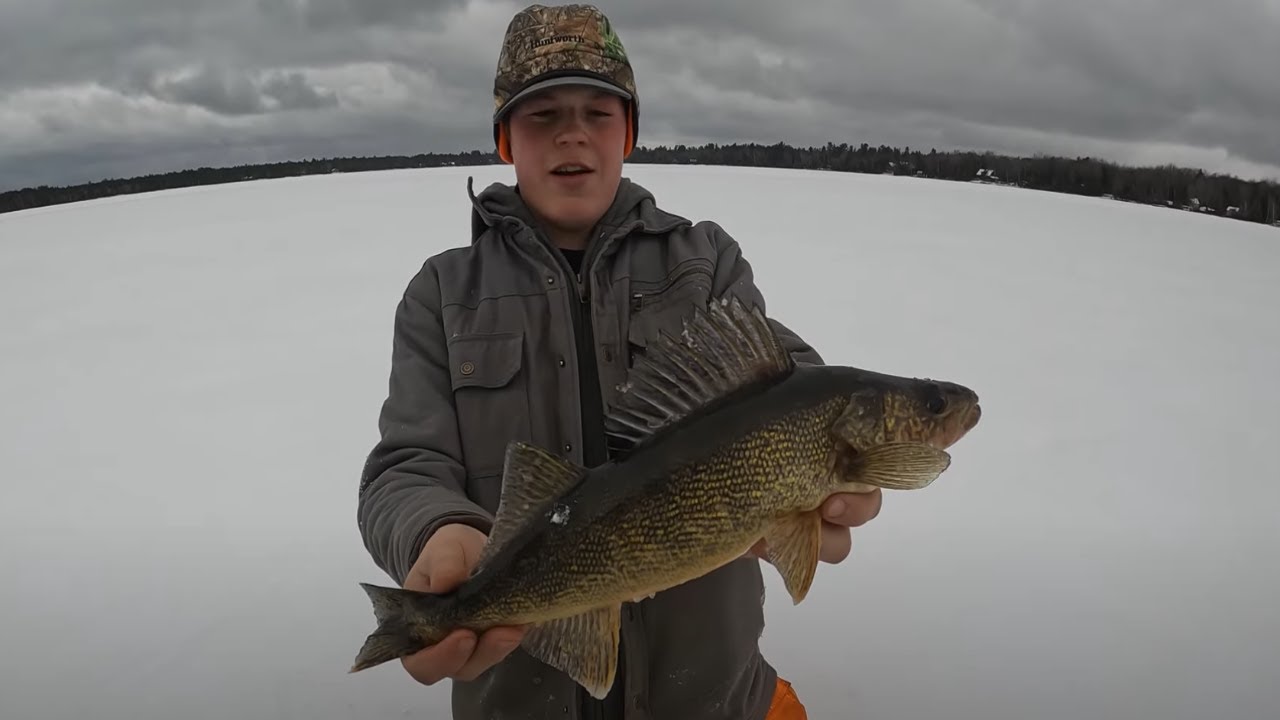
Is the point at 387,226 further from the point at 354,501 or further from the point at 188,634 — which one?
the point at 188,634

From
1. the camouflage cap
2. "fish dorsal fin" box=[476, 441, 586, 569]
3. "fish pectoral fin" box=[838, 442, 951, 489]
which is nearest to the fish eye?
"fish pectoral fin" box=[838, 442, 951, 489]

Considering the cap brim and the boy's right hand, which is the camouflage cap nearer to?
the cap brim

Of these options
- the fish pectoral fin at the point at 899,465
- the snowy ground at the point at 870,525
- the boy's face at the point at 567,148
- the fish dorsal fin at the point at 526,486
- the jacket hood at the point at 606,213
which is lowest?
the snowy ground at the point at 870,525

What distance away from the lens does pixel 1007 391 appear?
564cm

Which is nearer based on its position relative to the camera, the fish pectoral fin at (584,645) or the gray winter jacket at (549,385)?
the fish pectoral fin at (584,645)

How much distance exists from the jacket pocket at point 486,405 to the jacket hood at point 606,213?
1.21ft

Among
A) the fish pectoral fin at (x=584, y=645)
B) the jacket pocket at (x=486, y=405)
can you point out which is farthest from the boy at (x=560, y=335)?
the fish pectoral fin at (x=584, y=645)

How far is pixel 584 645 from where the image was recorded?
1.63m

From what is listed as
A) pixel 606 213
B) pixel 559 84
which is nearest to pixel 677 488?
pixel 606 213

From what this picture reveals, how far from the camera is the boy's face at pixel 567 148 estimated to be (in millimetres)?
2135

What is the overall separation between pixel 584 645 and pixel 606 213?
1236 millimetres

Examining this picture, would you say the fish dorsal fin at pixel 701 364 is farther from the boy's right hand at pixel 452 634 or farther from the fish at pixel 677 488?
the boy's right hand at pixel 452 634

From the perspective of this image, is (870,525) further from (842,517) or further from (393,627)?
(393,627)

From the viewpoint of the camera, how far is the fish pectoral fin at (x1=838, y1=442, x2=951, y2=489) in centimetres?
163
